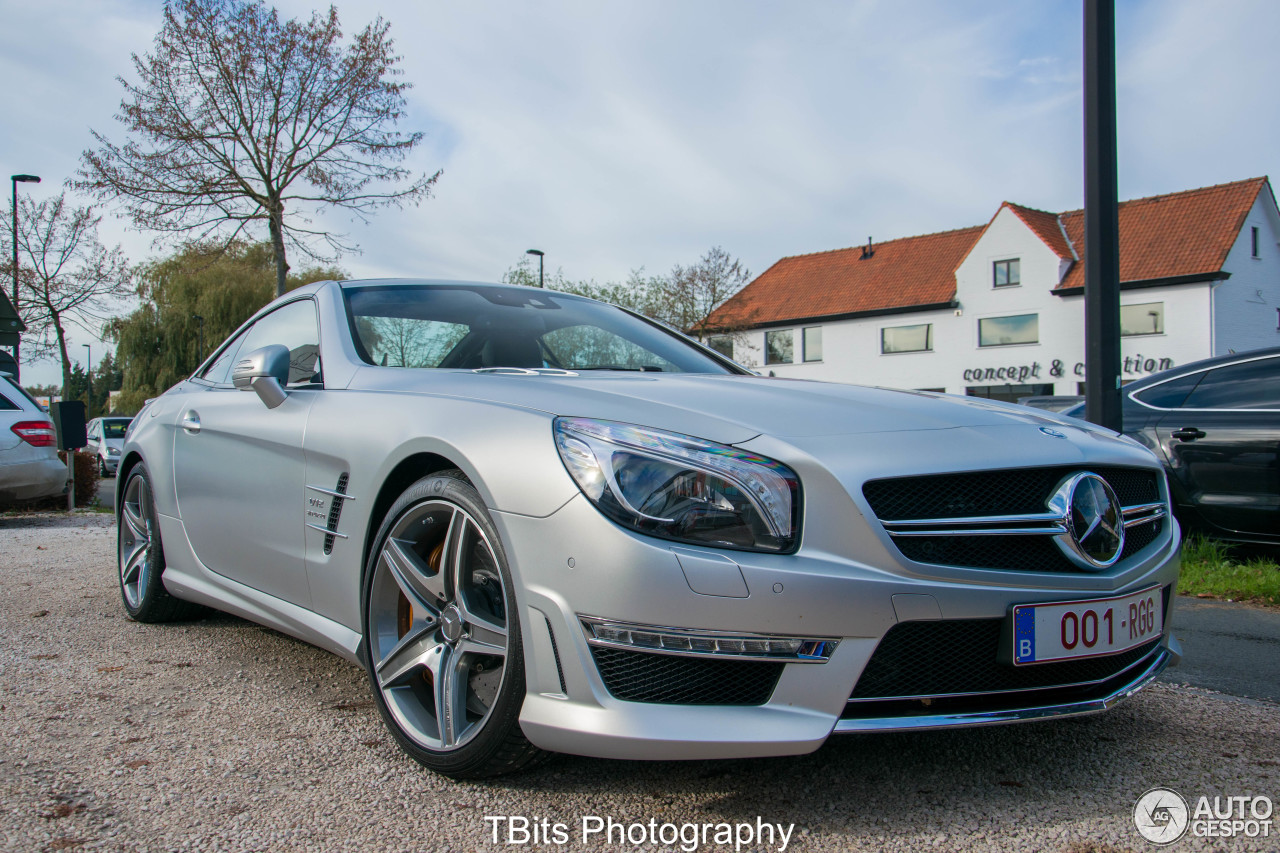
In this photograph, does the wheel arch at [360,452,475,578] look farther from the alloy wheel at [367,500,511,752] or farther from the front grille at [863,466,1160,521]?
the front grille at [863,466,1160,521]

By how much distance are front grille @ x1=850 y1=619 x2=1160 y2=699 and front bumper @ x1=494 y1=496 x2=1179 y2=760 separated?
4 cm

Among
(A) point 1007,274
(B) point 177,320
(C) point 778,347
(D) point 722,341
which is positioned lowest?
(C) point 778,347

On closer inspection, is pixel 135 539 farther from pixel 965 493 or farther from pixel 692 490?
pixel 965 493

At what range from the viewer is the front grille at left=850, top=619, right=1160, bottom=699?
6.47ft

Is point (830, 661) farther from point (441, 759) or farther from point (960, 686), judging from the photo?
point (441, 759)

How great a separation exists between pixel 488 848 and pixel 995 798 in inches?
43.6

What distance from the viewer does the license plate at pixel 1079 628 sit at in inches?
79.6

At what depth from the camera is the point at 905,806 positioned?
2127 millimetres

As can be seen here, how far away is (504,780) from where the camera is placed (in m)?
2.23

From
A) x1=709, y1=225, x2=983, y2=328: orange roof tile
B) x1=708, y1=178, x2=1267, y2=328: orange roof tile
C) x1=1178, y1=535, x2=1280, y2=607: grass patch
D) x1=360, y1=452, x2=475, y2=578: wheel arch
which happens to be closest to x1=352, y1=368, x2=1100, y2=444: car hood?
x1=360, y1=452, x2=475, y2=578: wheel arch

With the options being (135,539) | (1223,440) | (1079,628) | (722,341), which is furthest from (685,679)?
(722,341)

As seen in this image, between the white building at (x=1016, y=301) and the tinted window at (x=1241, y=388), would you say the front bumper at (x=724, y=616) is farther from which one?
the white building at (x=1016, y=301)

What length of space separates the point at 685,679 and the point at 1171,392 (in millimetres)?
4482

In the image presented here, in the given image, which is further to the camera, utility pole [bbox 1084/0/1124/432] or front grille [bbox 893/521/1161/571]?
utility pole [bbox 1084/0/1124/432]
